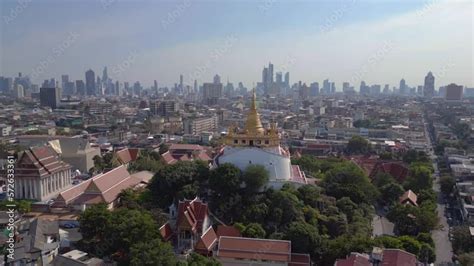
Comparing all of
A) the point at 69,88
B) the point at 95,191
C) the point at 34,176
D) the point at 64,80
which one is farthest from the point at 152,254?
the point at 64,80

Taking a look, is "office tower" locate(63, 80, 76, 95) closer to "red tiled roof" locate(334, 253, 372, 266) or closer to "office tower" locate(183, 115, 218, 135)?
"office tower" locate(183, 115, 218, 135)

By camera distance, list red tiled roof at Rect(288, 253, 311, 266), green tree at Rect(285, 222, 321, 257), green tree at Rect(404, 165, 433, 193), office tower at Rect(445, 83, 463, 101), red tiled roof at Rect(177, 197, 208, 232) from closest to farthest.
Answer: red tiled roof at Rect(288, 253, 311, 266)
green tree at Rect(285, 222, 321, 257)
red tiled roof at Rect(177, 197, 208, 232)
green tree at Rect(404, 165, 433, 193)
office tower at Rect(445, 83, 463, 101)

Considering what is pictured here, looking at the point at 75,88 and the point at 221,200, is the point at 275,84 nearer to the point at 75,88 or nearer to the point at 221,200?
the point at 75,88

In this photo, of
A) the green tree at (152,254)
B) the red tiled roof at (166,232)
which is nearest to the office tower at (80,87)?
the red tiled roof at (166,232)

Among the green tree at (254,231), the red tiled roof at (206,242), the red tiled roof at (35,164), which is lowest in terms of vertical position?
the red tiled roof at (206,242)

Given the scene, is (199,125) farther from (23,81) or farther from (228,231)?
(23,81)

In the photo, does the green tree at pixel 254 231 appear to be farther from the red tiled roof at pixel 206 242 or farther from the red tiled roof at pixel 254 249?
the red tiled roof at pixel 206 242

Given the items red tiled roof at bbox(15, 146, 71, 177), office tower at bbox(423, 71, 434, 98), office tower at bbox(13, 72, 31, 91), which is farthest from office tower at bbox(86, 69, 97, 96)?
red tiled roof at bbox(15, 146, 71, 177)
